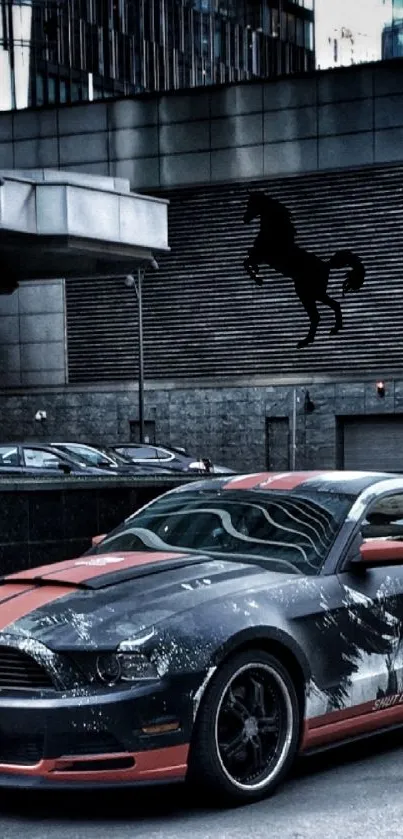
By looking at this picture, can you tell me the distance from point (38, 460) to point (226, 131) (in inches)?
893

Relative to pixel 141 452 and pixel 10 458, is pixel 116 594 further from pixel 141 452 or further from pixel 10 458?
pixel 141 452

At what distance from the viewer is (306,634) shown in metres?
Answer: 6.46

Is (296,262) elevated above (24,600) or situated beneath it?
elevated above

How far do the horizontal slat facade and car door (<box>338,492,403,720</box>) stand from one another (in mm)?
37215

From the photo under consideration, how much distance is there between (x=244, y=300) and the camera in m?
46.4

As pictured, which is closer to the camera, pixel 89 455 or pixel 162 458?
pixel 89 455

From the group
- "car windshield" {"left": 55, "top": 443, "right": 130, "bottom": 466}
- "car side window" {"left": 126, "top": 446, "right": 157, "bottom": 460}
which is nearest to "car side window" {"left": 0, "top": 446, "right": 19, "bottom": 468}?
"car windshield" {"left": 55, "top": 443, "right": 130, "bottom": 466}

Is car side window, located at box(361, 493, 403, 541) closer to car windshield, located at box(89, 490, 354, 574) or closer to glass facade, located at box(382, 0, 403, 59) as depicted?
car windshield, located at box(89, 490, 354, 574)

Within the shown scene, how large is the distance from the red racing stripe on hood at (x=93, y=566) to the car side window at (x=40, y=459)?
19.4 meters

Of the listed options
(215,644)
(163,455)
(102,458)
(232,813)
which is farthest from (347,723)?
(163,455)

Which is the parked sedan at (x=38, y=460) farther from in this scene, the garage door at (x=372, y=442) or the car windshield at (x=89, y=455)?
the garage door at (x=372, y=442)

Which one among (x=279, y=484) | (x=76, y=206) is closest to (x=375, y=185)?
(x=76, y=206)

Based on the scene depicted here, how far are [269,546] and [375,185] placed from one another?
38.6 meters

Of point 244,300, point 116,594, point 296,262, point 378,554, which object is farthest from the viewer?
point 244,300
